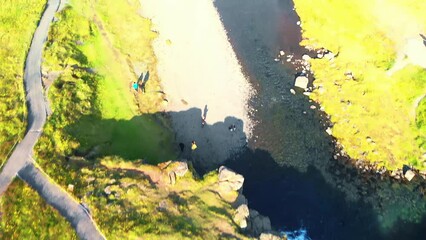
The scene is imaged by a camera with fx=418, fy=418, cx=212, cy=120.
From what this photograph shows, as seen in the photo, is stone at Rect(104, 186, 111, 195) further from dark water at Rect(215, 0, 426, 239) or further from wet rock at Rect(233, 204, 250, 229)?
dark water at Rect(215, 0, 426, 239)

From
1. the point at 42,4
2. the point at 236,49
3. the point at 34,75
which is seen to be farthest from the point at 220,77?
the point at 42,4

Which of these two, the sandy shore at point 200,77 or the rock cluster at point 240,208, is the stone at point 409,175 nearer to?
the rock cluster at point 240,208

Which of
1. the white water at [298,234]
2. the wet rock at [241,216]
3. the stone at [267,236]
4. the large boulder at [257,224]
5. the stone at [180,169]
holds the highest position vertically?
the stone at [180,169]

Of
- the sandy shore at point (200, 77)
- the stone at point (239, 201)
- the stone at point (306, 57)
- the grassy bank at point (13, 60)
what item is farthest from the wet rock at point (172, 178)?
the stone at point (306, 57)

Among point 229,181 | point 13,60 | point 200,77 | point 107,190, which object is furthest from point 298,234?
point 13,60

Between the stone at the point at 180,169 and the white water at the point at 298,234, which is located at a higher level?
the stone at the point at 180,169

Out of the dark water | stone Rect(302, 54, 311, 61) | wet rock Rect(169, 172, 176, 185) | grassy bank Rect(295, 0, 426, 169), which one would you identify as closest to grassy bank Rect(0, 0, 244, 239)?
wet rock Rect(169, 172, 176, 185)

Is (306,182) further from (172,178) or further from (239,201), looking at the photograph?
(172,178)
